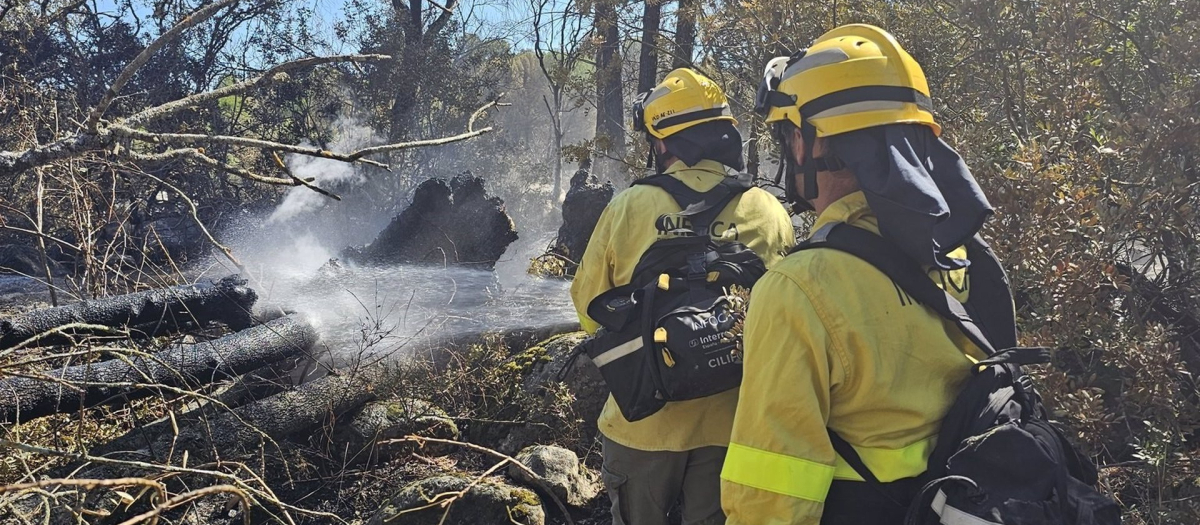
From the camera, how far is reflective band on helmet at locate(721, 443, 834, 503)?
1.53 metres

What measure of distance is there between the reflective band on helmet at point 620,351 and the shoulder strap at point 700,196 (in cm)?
49

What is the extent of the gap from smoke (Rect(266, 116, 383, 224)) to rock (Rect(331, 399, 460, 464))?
9.20 meters

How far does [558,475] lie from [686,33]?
20.4ft

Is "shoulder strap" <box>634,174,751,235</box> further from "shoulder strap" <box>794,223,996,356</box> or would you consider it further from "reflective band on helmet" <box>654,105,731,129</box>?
"shoulder strap" <box>794,223,996,356</box>

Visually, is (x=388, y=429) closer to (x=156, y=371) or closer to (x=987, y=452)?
(x=156, y=371)

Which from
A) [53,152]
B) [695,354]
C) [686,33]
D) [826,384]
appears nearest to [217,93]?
[53,152]

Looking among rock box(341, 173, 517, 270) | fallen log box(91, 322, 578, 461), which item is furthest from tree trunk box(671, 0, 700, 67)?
fallen log box(91, 322, 578, 461)

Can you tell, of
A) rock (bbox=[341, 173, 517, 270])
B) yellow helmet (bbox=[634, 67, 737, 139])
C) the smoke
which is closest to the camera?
yellow helmet (bbox=[634, 67, 737, 139])

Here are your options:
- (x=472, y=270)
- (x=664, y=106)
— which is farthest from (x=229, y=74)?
(x=664, y=106)

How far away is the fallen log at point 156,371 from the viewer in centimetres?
383

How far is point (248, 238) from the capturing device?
11.7m

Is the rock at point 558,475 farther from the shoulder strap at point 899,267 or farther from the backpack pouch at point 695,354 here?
the shoulder strap at point 899,267

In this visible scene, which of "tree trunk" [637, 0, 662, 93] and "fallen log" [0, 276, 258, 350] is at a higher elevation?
"tree trunk" [637, 0, 662, 93]

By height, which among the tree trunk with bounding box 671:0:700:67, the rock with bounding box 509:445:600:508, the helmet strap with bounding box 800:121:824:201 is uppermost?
the tree trunk with bounding box 671:0:700:67
